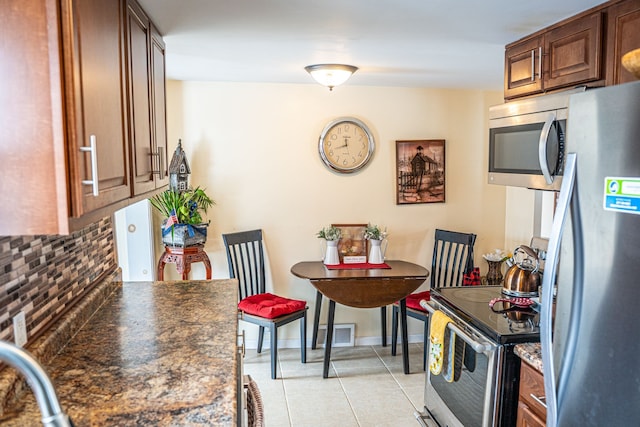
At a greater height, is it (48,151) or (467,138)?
(467,138)

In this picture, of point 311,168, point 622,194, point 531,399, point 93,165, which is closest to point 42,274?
point 93,165

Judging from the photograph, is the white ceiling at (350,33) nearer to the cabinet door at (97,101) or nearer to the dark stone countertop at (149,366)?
Answer: the cabinet door at (97,101)

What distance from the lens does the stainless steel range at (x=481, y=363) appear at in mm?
2107

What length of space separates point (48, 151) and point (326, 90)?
329cm

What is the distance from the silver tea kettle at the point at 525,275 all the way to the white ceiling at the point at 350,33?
3.57ft

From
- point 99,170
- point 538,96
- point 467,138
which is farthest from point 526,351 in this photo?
point 467,138

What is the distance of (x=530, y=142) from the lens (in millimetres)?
2330

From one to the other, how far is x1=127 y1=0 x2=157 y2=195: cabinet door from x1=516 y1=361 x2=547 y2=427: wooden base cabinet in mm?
1641

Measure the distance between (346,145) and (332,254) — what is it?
92 centimetres

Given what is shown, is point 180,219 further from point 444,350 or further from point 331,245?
point 444,350

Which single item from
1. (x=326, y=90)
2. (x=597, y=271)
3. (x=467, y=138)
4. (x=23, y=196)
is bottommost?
(x=597, y=271)

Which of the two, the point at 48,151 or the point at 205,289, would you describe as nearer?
the point at 48,151

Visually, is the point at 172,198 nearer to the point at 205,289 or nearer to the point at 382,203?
the point at 205,289

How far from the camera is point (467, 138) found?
4.46m
